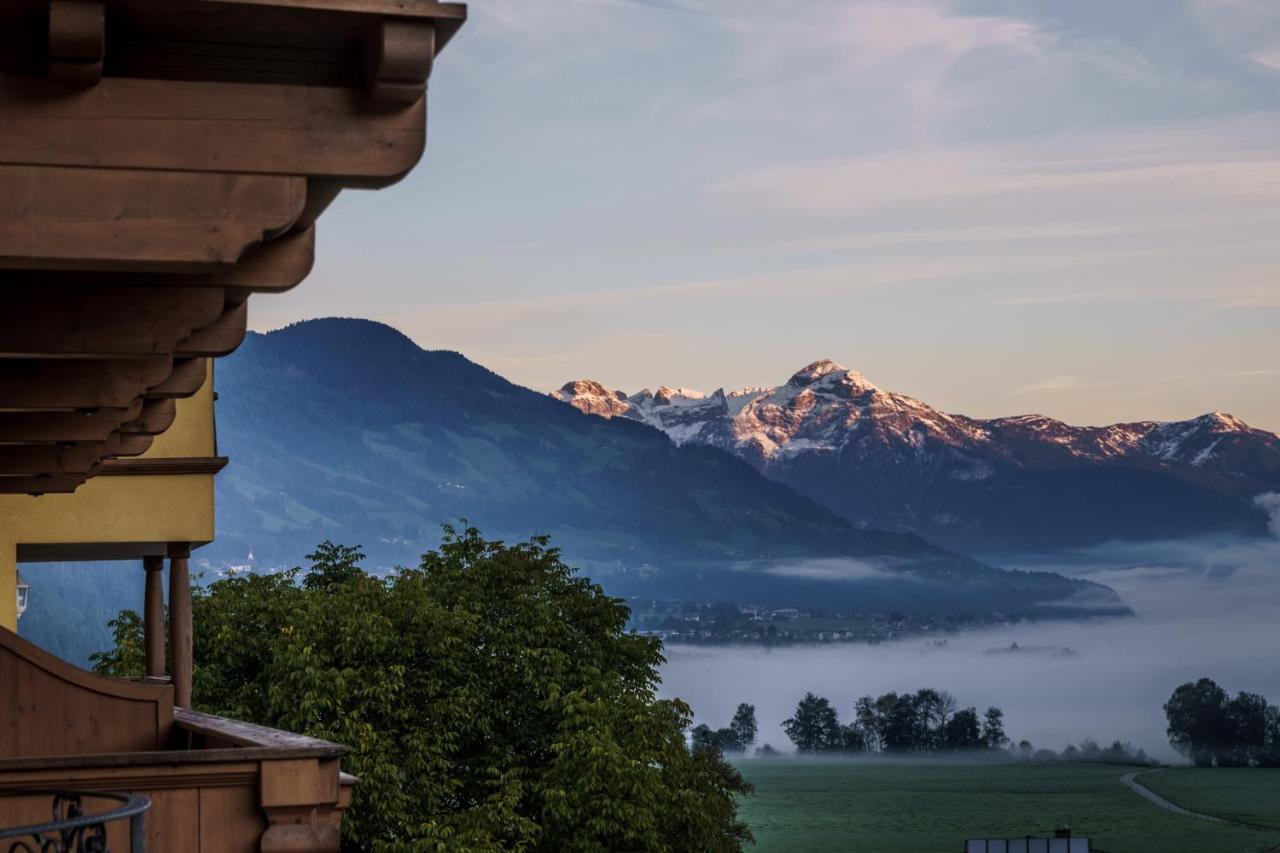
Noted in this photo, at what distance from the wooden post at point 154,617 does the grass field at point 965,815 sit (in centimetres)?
12530

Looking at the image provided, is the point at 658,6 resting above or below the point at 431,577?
above

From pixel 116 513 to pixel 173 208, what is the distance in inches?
454

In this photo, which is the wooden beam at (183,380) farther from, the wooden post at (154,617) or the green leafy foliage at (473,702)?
the green leafy foliage at (473,702)

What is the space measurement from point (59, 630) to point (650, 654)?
166564 millimetres

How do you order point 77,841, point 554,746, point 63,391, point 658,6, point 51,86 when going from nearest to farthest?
point 51,86 < point 77,841 < point 63,391 < point 554,746 < point 658,6

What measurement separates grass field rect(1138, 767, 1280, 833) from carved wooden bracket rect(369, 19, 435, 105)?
501ft

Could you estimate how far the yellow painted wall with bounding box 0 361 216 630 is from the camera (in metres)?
15.3

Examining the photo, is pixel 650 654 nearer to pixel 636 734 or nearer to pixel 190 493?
pixel 636 734

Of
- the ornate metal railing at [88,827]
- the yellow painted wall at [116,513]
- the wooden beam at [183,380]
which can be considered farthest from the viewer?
the yellow painted wall at [116,513]

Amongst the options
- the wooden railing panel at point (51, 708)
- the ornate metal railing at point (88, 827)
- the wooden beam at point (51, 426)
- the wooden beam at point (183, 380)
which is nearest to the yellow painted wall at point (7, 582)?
the wooden railing panel at point (51, 708)

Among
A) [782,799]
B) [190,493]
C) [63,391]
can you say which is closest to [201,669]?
[190,493]

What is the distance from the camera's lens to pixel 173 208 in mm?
4410

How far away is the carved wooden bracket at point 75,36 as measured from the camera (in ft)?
13.3

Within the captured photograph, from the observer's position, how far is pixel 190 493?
15.6 metres
